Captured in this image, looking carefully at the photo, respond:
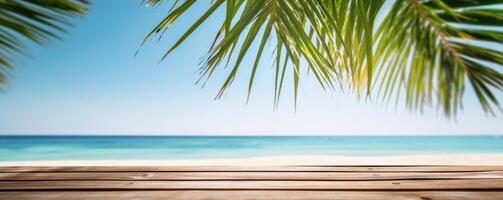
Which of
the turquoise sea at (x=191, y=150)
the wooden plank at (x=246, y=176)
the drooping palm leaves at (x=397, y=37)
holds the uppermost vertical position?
the drooping palm leaves at (x=397, y=37)

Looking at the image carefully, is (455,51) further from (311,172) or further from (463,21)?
(311,172)

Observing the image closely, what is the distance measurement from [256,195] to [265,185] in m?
0.10

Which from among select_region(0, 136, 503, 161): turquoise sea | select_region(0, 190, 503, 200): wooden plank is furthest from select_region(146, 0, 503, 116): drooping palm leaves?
select_region(0, 136, 503, 161): turquoise sea

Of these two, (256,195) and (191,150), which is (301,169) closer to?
(256,195)

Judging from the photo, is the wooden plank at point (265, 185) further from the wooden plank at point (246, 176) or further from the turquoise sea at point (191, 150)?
the turquoise sea at point (191, 150)

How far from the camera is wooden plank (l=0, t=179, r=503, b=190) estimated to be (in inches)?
34.0

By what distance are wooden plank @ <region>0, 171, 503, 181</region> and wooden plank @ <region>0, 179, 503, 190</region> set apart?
0.05 metres

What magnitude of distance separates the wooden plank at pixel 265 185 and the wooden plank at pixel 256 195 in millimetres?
44

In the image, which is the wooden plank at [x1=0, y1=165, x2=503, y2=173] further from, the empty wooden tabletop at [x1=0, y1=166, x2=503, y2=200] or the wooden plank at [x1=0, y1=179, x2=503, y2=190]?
the wooden plank at [x1=0, y1=179, x2=503, y2=190]

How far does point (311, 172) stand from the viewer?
109 cm

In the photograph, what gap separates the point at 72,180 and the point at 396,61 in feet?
3.48

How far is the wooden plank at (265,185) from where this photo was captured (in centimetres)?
86

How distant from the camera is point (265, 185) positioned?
902 mm

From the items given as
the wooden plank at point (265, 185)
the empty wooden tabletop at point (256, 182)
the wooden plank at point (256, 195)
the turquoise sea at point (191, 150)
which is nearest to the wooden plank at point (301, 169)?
the empty wooden tabletop at point (256, 182)
